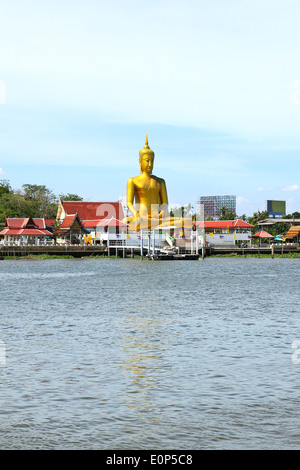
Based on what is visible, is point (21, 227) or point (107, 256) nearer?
point (107, 256)

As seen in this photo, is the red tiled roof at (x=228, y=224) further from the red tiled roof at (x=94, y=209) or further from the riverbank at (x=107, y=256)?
the red tiled roof at (x=94, y=209)

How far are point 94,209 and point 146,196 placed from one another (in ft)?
108

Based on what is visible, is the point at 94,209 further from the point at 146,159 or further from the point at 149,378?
the point at 149,378

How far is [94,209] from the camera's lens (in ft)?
399

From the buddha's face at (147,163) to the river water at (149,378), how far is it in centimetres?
6345

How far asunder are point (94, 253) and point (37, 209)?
132 feet

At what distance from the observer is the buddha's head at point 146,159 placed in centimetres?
8956

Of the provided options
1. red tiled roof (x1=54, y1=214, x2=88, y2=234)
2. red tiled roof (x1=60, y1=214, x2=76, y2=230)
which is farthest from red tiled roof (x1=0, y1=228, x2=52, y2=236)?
red tiled roof (x1=60, y1=214, x2=76, y2=230)

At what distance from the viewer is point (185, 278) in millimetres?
49656

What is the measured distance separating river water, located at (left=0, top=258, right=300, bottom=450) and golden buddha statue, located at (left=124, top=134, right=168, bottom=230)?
63.0 meters

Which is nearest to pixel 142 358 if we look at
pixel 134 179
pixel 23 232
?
pixel 134 179

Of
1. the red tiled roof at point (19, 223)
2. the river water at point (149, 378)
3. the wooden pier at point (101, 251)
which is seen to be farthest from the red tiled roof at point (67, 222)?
the river water at point (149, 378)

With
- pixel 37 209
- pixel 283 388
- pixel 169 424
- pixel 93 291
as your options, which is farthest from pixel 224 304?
pixel 37 209

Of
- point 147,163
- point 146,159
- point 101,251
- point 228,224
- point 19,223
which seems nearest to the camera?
point 146,159
